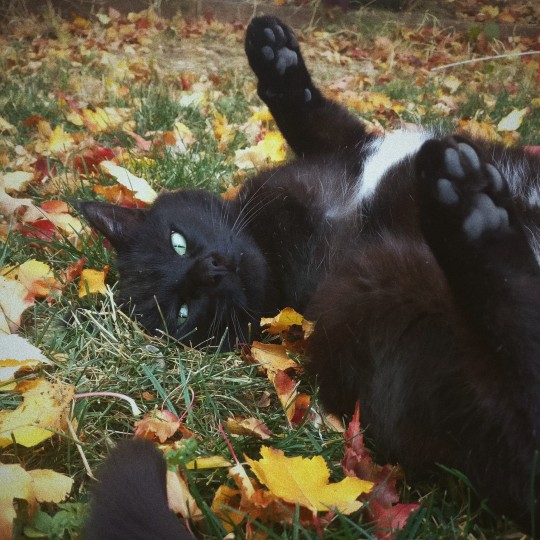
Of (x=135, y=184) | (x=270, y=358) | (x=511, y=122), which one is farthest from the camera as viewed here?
(x=511, y=122)

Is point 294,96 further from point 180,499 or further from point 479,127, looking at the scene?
point 180,499

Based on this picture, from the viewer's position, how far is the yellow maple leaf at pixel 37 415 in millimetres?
1116

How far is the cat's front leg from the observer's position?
199 centimetres

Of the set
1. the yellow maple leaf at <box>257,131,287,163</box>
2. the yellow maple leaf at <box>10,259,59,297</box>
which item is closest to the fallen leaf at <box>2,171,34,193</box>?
the yellow maple leaf at <box>10,259,59,297</box>

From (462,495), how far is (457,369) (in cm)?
23

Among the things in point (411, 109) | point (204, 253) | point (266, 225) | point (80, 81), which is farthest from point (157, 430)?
point (80, 81)

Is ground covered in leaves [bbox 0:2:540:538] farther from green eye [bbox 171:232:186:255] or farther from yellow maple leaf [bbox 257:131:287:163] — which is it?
green eye [bbox 171:232:186:255]

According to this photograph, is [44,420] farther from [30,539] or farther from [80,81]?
[80,81]

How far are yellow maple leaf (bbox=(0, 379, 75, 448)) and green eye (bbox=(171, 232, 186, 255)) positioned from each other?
551mm

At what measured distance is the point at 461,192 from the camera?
1030mm

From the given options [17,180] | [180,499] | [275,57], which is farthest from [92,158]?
[180,499]

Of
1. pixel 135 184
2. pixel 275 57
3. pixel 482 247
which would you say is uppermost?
pixel 275 57

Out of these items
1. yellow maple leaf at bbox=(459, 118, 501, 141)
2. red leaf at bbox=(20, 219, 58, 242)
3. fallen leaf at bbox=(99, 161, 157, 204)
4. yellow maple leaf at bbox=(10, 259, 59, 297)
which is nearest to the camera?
yellow maple leaf at bbox=(10, 259, 59, 297)

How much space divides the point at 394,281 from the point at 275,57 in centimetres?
115
